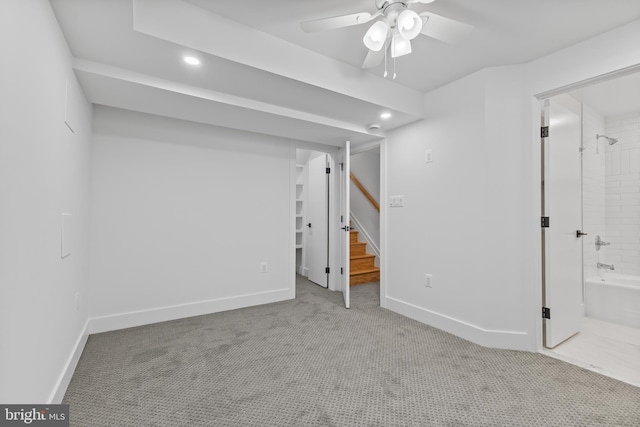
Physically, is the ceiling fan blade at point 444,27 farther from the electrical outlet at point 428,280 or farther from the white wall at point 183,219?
the white wall at point 183,219

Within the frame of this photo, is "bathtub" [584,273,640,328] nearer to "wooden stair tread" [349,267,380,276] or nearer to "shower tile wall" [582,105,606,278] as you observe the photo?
"shower tile wall" [582,105,606,278]

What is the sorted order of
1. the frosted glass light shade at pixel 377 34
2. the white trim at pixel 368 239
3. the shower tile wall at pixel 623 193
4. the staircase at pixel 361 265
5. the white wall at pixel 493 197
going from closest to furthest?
the frosted glass light shade at pixel 377 34 < the white wall at pixel 493 197 < the shower tile wall at pixel 623 193 < the staircase at pixel 361 265 < the white trim at pixel 368 239

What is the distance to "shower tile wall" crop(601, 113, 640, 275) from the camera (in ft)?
10.3

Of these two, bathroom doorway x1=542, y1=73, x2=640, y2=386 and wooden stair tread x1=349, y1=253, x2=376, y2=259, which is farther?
wooden stair tread x1=349, y1=253, x2=376, y2=259

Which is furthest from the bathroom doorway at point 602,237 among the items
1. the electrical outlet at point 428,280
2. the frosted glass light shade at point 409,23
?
the frosted glass light shade at point 409,23

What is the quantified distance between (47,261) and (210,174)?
1.77 meters

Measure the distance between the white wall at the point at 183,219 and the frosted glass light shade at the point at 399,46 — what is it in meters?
1.99

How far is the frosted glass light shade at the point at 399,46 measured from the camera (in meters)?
1.62

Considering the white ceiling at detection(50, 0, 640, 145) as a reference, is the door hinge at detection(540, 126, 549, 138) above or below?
below

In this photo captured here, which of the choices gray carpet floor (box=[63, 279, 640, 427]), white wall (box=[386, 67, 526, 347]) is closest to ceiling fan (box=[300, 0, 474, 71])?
white wall (box=[386, 67, 526, 347])

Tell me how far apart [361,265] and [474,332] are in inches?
88.7

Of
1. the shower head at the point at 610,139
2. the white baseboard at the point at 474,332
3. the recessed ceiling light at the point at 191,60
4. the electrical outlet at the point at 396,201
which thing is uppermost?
the recessed ceiling light at the point at 191,60

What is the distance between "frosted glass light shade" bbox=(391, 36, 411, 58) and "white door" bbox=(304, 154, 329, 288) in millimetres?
2409

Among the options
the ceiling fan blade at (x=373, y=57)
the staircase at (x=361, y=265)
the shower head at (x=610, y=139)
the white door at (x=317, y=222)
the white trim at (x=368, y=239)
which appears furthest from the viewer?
the white trim at (x=368, y=239)
